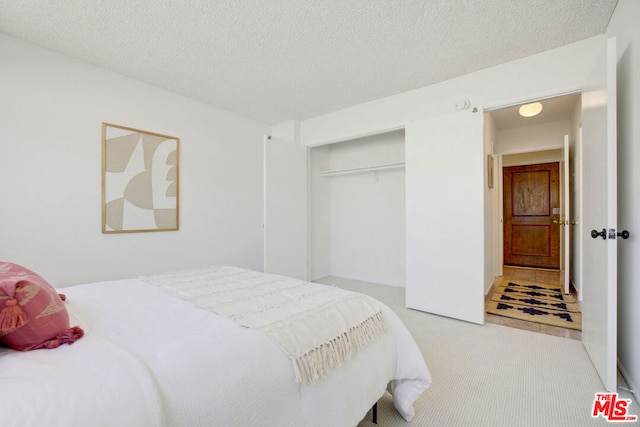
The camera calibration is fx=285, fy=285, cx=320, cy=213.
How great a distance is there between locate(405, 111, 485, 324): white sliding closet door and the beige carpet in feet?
1.23

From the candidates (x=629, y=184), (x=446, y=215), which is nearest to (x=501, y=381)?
(x=629, y=184)

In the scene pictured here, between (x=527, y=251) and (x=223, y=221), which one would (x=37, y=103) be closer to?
(x=223, y=221)

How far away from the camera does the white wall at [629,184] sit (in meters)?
1.65

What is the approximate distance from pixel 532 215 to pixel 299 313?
6208 millimetres

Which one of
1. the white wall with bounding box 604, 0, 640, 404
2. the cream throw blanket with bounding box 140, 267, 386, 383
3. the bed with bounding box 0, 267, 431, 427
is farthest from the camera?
the white wall with bounding box 604, 0, 640, 404

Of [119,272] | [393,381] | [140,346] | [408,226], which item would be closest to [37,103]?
[119,272]

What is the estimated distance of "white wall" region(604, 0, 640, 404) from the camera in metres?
1.65

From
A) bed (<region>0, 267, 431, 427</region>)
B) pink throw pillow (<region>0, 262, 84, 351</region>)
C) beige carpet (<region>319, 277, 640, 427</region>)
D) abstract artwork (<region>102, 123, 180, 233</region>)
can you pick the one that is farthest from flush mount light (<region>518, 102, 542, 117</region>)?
pink throw pillow (<region>0, 262, 84, 351</region>)

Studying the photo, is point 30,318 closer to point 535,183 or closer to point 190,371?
point 190,371

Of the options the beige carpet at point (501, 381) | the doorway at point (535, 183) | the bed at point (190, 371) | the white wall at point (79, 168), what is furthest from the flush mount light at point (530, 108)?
the white wall at point (79, 168)

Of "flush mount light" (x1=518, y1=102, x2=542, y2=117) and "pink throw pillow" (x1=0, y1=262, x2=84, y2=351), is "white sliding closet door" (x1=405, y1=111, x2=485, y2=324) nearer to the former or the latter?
"flush mount light" (x1=518, y1=102, x2=542, y2=117)

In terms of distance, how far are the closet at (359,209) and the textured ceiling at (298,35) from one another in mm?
1364

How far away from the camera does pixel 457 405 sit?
158cm

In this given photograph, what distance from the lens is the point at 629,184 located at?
1.76 m
